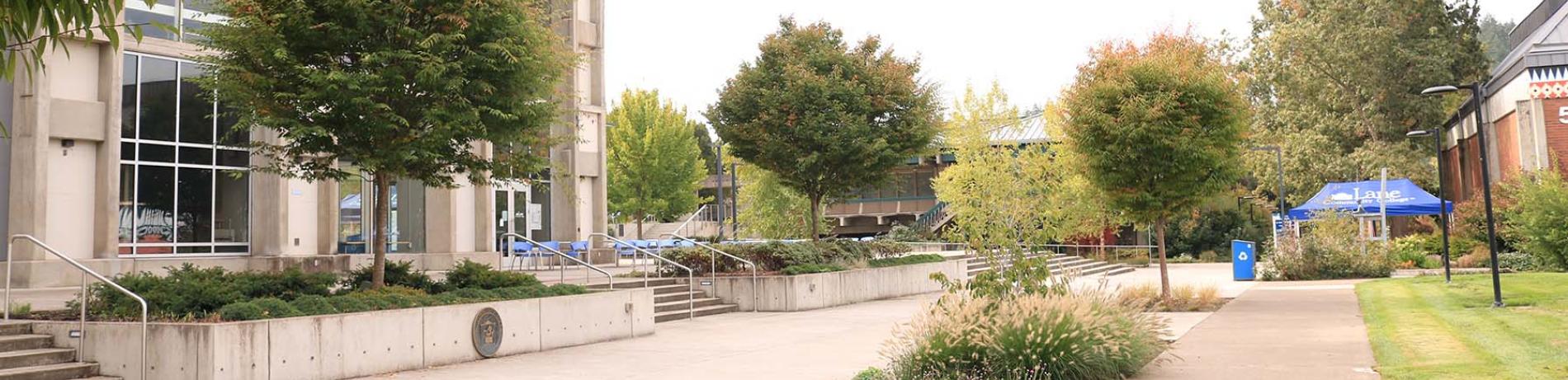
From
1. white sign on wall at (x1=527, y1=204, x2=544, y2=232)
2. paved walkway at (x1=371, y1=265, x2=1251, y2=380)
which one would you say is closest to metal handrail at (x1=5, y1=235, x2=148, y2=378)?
paved walkway at (x1=371, y1=265, x2=1251, y2=380)

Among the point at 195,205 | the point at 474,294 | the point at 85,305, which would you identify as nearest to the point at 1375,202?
the point at 474,294

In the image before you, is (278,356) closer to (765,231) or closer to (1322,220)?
(1322,220)

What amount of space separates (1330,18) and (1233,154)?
26.8 metres

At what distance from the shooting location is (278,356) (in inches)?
436

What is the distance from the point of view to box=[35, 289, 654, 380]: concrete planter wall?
10461 mm

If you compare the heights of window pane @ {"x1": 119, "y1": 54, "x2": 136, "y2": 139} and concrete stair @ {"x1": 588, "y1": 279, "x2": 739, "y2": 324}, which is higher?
window pane @ {"x1": 119, "y1": 54, "x2": 136, "y2": 139}

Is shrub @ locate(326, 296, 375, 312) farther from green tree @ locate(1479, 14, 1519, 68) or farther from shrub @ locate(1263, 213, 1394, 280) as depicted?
green tree @ locate(1479, 14, 1519, 68)

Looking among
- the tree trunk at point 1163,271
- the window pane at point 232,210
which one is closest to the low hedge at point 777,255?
the tree trunk at point 1163,271

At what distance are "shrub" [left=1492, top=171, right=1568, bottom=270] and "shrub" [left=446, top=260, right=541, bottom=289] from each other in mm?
24445

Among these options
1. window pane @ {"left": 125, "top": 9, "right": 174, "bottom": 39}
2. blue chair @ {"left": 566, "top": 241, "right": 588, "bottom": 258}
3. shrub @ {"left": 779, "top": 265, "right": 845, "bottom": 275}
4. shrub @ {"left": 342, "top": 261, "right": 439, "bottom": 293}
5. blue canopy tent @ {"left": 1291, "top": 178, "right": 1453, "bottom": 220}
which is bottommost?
shrub @ {"left": 779, "top": 265, "right": 845, "bottom": 275}

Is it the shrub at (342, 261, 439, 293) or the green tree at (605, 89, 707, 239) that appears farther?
the green tree at (605, 89, 707, 239)

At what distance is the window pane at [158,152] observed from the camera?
861 inches

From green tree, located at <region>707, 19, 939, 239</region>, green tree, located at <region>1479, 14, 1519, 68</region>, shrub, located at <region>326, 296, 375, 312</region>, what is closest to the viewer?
shrub, located at <region>326, 296, 375, 312</region>

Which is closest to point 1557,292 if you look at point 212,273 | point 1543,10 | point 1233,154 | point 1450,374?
point 1233,154
